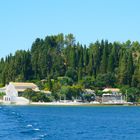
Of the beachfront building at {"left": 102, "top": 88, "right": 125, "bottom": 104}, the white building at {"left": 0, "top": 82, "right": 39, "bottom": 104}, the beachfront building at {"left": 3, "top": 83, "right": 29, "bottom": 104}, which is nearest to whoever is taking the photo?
the beachfront building at {"left": 102, "top": 88, "right": 125, "bottom": 104}

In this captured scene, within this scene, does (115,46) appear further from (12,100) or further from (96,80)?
(12,100)

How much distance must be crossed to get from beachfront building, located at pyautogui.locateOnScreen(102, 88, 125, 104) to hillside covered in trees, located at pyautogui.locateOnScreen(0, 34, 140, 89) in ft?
8.03

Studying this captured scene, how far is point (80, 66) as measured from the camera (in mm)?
135375

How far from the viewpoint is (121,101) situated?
435 feet

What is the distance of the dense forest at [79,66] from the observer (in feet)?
430

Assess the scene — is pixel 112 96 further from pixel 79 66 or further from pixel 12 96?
pixel 12 96

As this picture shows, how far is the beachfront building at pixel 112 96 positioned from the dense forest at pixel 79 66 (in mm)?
2481

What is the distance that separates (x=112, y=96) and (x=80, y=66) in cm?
A: 1050

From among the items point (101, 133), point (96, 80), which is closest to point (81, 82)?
point (96, 80)

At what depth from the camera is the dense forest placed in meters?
131

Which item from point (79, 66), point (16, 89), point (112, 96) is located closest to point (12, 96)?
point (16, 89)

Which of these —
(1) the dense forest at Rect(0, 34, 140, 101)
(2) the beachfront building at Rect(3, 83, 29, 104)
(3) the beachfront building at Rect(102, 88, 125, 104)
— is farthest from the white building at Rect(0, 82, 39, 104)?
(3) the beachfront building at Rect(102, 88, 125, 104)

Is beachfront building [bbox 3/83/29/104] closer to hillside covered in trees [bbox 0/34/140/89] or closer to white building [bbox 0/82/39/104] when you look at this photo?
white building [bbox 0/82/39/104]

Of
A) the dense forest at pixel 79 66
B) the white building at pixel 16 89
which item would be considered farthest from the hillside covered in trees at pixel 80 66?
the white building at pixel 16 89
